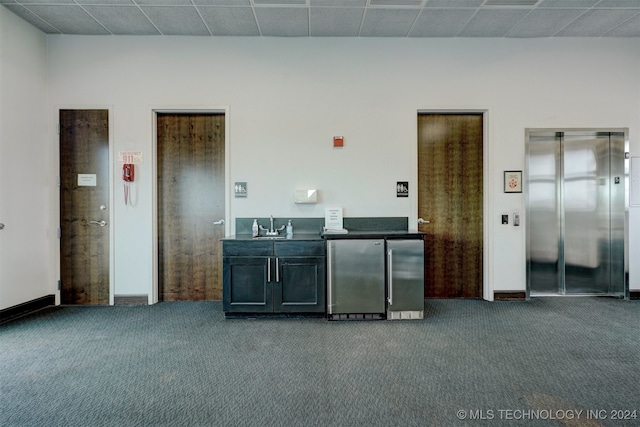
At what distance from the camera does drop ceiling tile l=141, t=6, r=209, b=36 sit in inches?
138

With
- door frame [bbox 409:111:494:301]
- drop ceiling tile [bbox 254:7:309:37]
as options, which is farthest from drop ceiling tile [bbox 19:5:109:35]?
door frame [bbox 409:111:494:301]

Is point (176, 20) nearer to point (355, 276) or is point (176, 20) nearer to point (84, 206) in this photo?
point (84, 206)

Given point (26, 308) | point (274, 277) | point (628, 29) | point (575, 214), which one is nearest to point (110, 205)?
point (26, 308)

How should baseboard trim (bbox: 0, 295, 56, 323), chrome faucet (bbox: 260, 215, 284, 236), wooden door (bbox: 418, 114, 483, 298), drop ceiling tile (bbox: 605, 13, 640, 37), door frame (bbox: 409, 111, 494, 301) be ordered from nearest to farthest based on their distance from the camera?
baseboard trim (bbox: 0, 295, 56, 323) < drop ceiling tile (bbox: 605, 13, 640, 37) < chrome faucet (bbox: 260, 215, 284, 236) < door frame (bbox: 409, 111, 494, 301) < wooden door (bbox: 418, 114, 483, 298)

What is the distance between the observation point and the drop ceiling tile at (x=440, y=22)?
11.7 feet

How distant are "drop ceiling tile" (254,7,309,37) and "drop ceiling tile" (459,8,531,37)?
195cm

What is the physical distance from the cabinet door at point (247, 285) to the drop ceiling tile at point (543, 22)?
158 inches

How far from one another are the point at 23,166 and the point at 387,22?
449 centimetres

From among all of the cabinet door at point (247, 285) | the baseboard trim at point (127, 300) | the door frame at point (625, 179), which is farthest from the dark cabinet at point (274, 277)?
the door frame at point (625, 179)

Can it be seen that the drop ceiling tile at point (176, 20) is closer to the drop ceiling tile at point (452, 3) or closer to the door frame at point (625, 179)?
the drop ceiling tile at point (452, 3)

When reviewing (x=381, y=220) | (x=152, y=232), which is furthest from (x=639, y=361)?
(x=152, y=232)

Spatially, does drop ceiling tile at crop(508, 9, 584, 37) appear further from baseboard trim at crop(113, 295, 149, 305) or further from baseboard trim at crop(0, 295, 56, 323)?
baseboard trim at crop(0, 295, 56, 323)

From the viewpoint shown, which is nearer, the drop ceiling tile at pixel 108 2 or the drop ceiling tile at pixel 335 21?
the drop ceiling tile at pixel 108 2

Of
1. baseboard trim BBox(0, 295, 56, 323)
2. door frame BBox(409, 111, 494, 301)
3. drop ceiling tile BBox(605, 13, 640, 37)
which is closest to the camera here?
baseboard trim BBox(0, 295, 56, 323)
